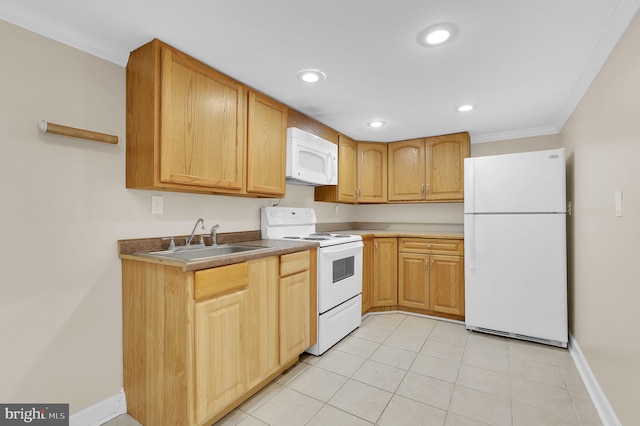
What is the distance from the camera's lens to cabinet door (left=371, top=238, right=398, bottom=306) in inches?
137

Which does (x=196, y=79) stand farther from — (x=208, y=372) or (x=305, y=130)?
(x=208, y=372)

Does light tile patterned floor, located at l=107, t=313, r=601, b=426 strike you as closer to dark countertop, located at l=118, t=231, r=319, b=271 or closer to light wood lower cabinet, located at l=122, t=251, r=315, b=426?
light wood lower cabinet, located at l=122, t=251, r=315, b=426

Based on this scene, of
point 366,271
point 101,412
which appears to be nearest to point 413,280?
point 366,271

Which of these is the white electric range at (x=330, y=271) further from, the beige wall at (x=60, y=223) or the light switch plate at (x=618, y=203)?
the light switch plate at (x=618, y=203)

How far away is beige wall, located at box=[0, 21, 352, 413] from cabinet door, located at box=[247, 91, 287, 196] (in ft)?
2.40

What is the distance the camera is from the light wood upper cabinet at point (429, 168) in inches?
134

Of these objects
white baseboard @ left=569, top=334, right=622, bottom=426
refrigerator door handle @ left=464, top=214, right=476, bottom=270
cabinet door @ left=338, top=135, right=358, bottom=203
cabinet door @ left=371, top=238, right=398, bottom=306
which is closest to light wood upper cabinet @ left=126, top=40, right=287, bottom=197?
cabinet door @ left=338, top=135, right=358, bottom=203

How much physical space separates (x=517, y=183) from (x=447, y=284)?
122cm

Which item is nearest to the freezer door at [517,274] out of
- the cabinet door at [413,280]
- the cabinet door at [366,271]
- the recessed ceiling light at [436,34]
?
the cabinet door at [413,280]

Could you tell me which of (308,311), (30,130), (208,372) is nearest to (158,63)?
(30,130)

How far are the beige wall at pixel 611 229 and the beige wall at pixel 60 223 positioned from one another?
257 centimetres

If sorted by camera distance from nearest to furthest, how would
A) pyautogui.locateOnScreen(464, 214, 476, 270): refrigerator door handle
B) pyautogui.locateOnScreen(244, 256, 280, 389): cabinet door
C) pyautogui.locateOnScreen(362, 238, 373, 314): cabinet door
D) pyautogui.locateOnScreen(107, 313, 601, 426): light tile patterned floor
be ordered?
pyautogui.locateOnScreen(107, 313, 601, 426): light tile patterned floor → pyautogui.locateOnScreen(244, 256, 280, 389): cabinet door → pyautogui.locateOnScreen(464, 214, 476, 270): refrigerator door handle → pyautogui.locateOnScreen(362, 238, 373, 314): cabinet door

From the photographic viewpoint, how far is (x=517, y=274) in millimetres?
2689
